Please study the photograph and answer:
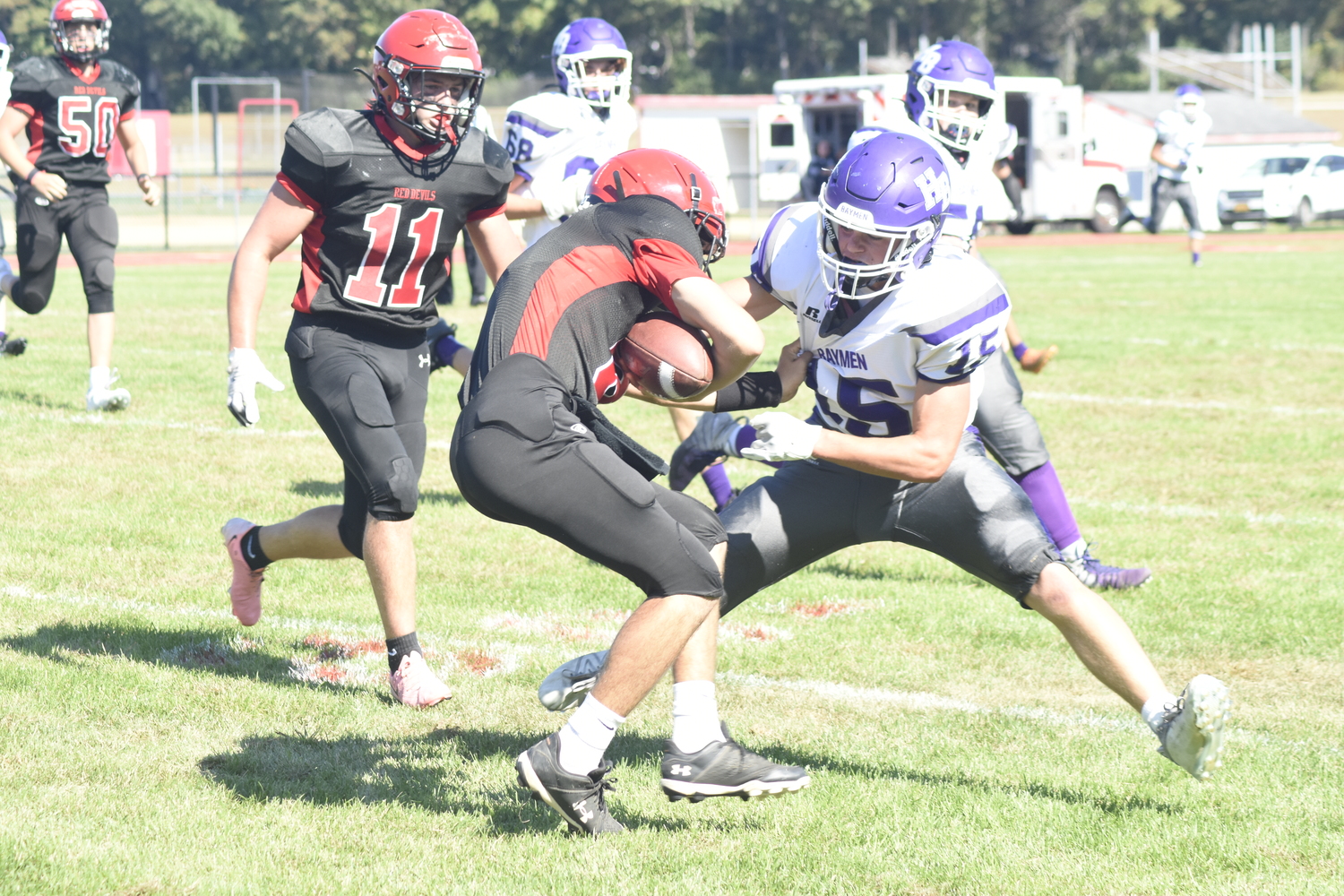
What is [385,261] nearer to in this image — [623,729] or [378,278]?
[378,278]

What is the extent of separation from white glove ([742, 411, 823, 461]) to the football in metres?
0.18

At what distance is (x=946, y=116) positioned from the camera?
573cm

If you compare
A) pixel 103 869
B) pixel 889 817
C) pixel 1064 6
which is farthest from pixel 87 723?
pixel 1064 6

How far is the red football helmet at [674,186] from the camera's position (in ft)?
11.9

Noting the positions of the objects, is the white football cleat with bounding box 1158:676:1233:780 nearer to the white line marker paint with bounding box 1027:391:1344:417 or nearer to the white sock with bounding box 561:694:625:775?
the white sock with bounding box 561:694:625:775

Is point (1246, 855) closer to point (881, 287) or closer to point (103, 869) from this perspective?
point (881, 287)

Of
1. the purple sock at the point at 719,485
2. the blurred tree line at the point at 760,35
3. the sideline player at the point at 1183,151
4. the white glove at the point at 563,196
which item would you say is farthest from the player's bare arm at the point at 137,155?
the blurred tree line at the point at 760,35

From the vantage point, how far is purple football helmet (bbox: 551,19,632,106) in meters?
7.14

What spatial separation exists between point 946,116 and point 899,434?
2.19m

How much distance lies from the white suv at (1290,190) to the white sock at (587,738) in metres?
29.3

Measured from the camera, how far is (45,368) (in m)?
10.2

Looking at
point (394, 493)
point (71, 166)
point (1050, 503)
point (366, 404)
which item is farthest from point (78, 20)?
point (1050, 503)

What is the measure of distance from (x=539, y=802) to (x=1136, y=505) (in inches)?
169

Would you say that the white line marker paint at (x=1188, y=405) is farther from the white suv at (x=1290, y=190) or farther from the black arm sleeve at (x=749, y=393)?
the white suv at (x=1290, y=190)
